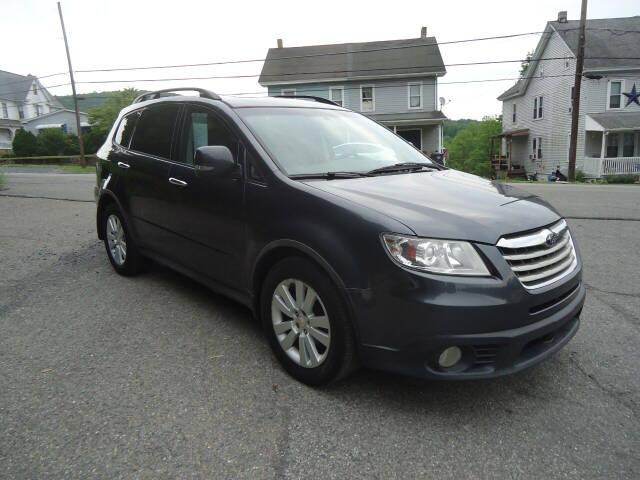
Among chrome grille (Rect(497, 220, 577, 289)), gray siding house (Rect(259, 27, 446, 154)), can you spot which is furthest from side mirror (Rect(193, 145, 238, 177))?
gray siding house (Rect(259, 27, 446, 154))

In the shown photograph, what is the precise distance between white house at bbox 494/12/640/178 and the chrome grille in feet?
89.7

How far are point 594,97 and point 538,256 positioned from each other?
1199 inches

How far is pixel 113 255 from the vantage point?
5.29 metres

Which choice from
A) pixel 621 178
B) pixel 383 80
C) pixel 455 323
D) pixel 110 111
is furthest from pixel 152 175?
pixel 110 111

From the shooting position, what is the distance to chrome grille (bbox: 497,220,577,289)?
2.53 metres

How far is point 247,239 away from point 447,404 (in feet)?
5.29

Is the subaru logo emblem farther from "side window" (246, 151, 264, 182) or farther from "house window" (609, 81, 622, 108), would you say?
"house window" (609, 81, 622, 108)

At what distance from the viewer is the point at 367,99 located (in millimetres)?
31078

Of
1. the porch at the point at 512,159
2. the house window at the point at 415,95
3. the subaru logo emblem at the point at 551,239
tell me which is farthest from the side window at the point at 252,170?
the porch at the point at 512,159

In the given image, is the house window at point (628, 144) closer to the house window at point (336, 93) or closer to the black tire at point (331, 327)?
the house window at point (336, 93)

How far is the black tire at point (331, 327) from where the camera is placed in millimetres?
2666

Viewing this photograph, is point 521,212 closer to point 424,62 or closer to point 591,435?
point 591,435

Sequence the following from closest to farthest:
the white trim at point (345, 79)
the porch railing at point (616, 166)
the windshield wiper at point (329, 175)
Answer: the windshield wiper at point (329, 175), the porch railing at point (616, 166), the white trim at point (345, 79)

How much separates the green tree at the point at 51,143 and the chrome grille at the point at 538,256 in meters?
45.6
